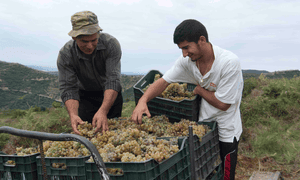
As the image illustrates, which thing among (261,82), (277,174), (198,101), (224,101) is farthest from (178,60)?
(261,82)

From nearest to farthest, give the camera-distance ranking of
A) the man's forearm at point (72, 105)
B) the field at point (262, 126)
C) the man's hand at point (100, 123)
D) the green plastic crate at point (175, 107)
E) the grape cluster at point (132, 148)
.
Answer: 1. the grape cluster at point (132, 148)
2. the man's hand at point (100, 123)
3. the green plastic crate at point (175, 107)
4. the man's forearm at point (72, 105)
5. the field at point (262, 126)

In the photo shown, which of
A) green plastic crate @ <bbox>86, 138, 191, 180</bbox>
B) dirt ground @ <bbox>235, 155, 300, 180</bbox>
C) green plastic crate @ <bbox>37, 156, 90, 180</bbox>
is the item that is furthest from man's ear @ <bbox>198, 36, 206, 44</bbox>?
dirt ground @ <bbox>235, 155, 300, 180</bbox>

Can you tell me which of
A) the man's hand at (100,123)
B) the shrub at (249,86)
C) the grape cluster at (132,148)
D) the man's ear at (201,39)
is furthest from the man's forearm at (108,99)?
the shrub at (249,86)

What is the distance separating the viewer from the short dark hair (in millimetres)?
2145

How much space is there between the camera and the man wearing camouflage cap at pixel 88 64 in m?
2.46

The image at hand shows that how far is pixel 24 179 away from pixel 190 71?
1.90 m

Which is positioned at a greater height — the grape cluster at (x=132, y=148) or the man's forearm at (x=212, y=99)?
the man's forearm at (x=212, y=99)

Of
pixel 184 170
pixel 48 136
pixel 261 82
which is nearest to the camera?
pixel 48 136

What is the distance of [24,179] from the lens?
5.71ft

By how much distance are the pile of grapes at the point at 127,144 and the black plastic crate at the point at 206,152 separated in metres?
0.08

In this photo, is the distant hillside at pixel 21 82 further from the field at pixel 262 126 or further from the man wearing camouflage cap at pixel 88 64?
the man wearing camouflage cap at pixel 88 64

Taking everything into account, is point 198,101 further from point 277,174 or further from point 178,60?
point 277,174

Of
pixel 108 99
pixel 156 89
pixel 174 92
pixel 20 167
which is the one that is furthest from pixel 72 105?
pixel 174 92

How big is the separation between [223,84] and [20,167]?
193cm
